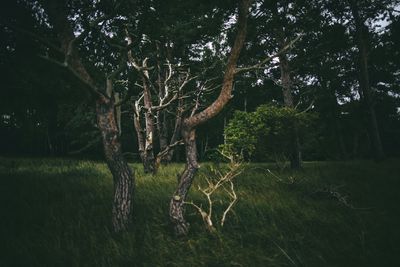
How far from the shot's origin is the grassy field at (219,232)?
13.1 ft

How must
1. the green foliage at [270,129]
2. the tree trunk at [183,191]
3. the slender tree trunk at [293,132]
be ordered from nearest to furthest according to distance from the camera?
1. the tree trunk at [183,191]
2. the green foliage at [270,129]
3. the slender tree trunk at [293,132]

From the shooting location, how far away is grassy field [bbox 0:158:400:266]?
4.00m

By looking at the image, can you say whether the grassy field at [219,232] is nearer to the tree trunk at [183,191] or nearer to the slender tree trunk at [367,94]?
the tree trunk at [183,191]

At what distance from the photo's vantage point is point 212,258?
13.1 feet

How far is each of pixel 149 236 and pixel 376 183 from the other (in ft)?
24.1

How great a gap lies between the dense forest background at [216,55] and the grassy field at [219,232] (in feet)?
7.48

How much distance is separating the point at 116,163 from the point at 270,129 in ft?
24.7

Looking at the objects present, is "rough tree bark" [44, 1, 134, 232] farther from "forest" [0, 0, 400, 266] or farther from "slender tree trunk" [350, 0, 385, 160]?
"slender tree trunk" [350, 0, 385, 160]

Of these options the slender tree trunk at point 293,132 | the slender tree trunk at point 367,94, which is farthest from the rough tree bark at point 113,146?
the slender tree trunk at point 367,94

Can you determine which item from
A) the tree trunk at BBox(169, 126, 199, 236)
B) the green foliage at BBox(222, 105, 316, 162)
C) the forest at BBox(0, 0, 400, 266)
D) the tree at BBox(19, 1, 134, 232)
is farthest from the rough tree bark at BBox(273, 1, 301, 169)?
the tree at BBox(19, 1, 134, 232)

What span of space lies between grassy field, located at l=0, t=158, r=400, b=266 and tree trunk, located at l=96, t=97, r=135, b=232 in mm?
285

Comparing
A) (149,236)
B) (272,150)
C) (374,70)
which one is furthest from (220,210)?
(374,70)

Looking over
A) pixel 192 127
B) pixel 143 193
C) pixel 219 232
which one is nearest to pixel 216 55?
pixel 143 193

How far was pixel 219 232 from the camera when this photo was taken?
4.66 meters
